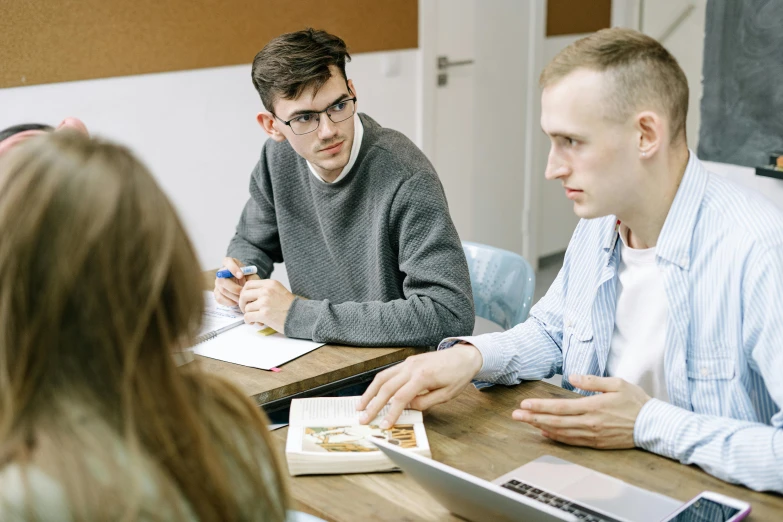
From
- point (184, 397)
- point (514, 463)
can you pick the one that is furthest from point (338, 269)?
point (184, 397)

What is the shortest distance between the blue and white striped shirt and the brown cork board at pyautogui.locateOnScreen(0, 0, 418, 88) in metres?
1.98

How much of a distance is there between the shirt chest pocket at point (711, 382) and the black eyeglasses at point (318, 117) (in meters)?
1.00

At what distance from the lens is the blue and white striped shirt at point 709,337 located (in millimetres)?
1290

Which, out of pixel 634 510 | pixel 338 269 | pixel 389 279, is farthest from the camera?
pixel 338 269

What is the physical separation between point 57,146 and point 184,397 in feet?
0.84

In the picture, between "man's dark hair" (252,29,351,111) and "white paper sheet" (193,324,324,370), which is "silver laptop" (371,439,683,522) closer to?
"white paper sheet" (193,324,324,370)

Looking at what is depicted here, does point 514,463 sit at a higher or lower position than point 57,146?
lower

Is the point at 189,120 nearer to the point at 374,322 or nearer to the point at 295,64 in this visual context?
the point at 295,64

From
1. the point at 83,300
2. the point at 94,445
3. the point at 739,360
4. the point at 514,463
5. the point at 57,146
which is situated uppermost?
the point at 57,146

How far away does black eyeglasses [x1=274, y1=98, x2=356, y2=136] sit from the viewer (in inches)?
81.0

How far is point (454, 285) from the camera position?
1.92m

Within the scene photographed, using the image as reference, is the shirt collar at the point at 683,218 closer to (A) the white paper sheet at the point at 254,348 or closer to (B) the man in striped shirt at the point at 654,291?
(B) the man in striped shirt at the point at 654,291

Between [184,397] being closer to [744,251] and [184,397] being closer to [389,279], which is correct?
[744,251]

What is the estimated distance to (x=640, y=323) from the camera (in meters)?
1.58
